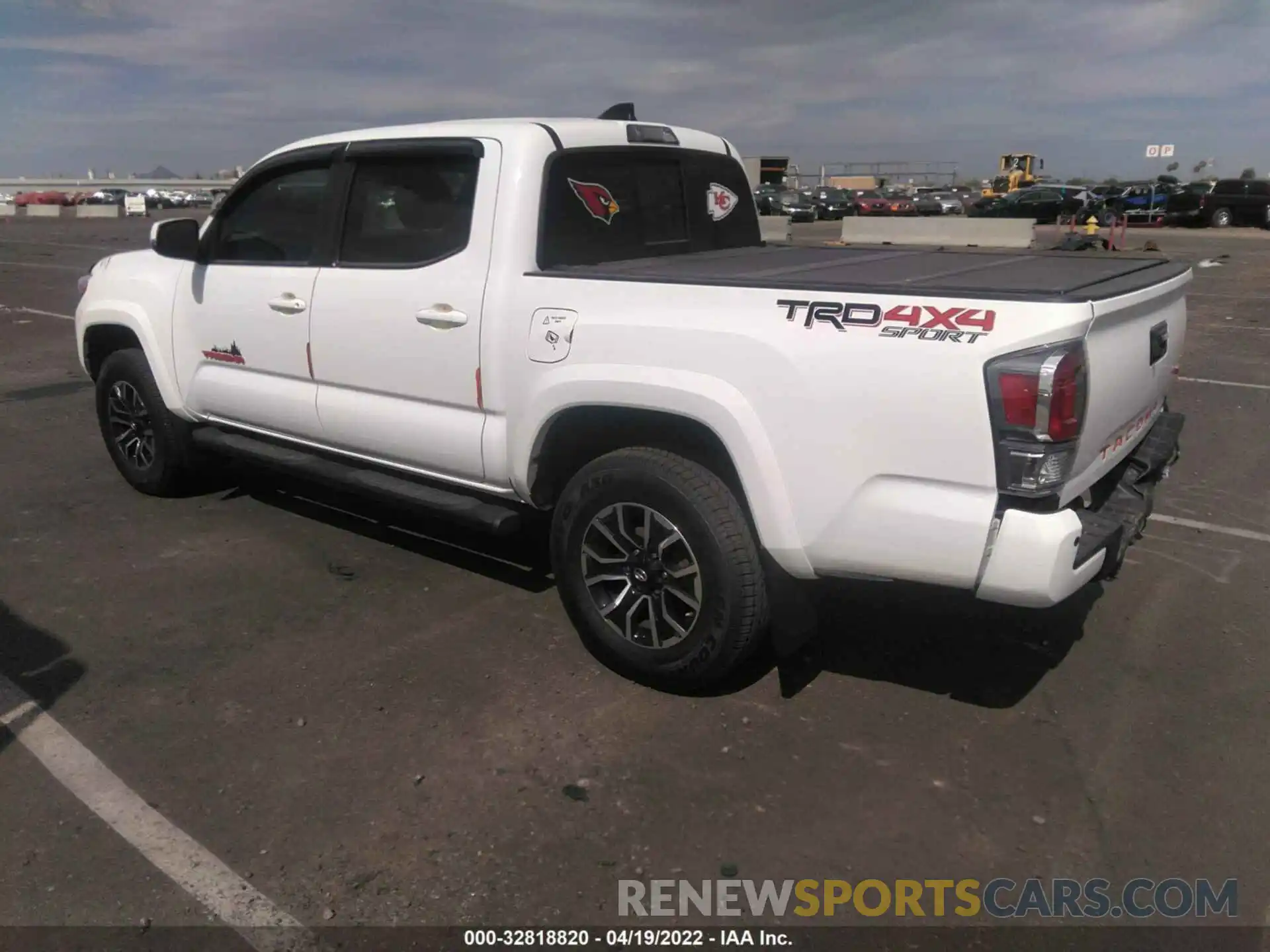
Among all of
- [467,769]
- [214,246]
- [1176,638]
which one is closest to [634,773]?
[467,769]

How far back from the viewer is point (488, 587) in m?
4.63

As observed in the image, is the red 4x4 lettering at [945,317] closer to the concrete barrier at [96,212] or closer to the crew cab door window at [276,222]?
the crew cab door window at [276,222]

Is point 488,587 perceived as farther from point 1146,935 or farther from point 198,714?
point 1146,935

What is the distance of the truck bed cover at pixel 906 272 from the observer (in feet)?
9.78

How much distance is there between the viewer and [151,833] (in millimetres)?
2928

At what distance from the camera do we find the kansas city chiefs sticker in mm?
4973

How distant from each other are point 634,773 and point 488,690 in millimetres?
755

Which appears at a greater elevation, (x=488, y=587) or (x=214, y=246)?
(x=214, y=246)

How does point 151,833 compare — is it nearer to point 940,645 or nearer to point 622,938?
point 622,938

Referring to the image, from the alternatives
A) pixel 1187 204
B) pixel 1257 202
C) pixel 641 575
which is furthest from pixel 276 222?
pixel 1187 204

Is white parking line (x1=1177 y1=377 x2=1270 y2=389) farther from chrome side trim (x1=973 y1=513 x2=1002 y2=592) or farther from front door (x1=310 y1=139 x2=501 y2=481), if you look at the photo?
front door (x1=310 y1=139 x2=501 y2=481)

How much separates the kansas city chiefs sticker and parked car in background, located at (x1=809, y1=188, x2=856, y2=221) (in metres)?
37.2

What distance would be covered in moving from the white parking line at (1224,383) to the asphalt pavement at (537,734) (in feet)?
13.4

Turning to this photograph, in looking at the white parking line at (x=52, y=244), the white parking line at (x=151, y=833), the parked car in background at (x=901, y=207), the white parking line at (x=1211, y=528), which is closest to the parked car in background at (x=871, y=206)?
the parked car in background at (x=901, y=207)
